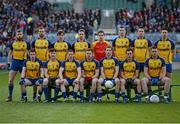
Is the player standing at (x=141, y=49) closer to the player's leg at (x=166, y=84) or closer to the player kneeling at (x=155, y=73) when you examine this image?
the player kneeling at (x=155, y=73)

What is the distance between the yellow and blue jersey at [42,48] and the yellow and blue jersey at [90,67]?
3.88ft

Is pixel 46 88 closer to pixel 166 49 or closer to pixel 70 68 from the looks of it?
pixel 70 68

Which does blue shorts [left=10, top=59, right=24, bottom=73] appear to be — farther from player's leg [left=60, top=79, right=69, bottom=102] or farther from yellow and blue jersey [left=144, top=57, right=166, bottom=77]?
yellow and blue jersey [left=144, top=57, right=166, bottom=77]

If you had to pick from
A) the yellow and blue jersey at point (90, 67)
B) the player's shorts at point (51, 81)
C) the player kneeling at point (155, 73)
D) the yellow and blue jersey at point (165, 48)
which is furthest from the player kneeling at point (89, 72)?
the yellow and blue jersey at point (165, 48)

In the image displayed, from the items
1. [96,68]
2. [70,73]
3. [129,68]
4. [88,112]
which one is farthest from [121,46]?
[88,112]

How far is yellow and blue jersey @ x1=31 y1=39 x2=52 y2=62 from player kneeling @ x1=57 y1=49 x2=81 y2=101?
0.81m

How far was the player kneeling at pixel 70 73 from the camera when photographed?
15578 millimetres

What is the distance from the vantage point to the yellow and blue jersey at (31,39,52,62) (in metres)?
16.4

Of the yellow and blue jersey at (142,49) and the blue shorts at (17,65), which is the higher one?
the yellow and blue jersey at (142,49)

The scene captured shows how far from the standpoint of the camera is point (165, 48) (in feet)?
53.6

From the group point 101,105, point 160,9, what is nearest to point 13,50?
point 101,105

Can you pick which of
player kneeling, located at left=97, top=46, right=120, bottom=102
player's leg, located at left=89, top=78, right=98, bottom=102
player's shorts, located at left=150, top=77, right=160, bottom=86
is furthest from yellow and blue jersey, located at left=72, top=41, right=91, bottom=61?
player's shorts, located at left=150, top=77, right=160, bottom=86

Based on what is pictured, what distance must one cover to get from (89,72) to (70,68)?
1.68 feet

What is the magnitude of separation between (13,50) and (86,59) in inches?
82.7
